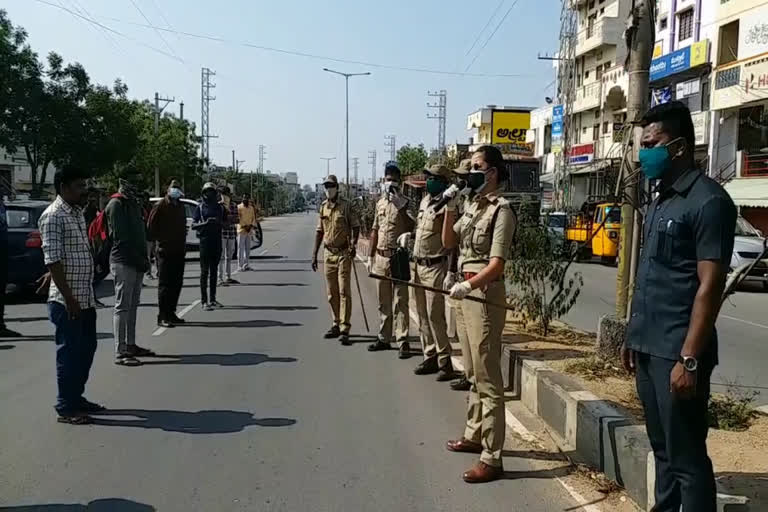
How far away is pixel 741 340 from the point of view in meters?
10.2

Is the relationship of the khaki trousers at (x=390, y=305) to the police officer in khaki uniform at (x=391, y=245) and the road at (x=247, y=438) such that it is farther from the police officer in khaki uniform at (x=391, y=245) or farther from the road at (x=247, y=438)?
the road at (x=247, y=438)

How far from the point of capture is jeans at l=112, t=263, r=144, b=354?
7480 mm

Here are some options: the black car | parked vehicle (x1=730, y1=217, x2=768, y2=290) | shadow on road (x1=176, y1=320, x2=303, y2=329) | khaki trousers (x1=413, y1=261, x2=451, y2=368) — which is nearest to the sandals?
khaki trousers (x1=413, y1=261, x2=451, y2=368)

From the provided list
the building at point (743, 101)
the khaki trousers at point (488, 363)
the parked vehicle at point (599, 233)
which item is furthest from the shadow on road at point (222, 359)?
the building at point (743, 101)

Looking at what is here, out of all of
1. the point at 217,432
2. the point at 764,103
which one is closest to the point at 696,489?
the point at 217,432

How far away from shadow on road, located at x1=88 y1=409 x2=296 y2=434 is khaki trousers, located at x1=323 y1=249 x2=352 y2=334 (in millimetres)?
3240

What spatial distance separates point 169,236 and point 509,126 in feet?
174

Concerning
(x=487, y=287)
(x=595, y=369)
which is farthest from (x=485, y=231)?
(x=595, y=369)

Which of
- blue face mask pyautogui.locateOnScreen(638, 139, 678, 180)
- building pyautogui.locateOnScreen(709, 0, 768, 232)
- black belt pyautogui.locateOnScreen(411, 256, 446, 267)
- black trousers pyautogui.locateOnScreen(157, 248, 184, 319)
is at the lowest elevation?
black trousers pyautogui.locateOnScreen(157, 248, 184, 319)

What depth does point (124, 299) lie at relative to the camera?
24.6 feet

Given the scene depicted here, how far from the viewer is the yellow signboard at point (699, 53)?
28.1 m

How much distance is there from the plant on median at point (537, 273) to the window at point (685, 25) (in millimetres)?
26194

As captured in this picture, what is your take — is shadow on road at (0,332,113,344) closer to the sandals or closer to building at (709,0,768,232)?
the sandals

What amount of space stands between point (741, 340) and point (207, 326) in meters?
7.31
